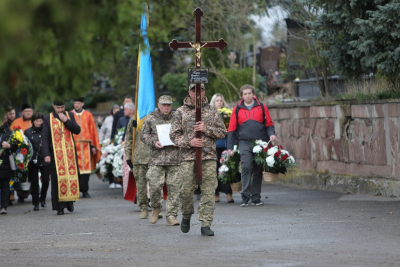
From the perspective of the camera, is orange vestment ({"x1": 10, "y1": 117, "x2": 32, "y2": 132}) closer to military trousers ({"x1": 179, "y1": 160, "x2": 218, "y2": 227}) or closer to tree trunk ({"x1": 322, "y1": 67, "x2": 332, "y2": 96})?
tree trunk ({"x1": 322, "y1": 67, "x2": 332, "y2": 96})

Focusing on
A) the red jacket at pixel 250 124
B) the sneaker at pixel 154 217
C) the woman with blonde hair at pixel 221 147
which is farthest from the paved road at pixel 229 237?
the red jacket at pixel 250 124

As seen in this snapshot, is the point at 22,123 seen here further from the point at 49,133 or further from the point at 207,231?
the point at 207,231

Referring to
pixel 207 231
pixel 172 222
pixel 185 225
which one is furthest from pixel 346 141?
pixel 207 231

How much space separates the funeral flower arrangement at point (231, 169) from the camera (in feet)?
43.1

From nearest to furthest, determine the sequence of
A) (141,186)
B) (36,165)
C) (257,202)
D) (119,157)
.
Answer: (141,186), (257,202), (36,165), (119,157)

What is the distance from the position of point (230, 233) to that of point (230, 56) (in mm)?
17912

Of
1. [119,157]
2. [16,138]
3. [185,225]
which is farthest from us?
[119,157]

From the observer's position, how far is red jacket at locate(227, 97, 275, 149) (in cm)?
1245

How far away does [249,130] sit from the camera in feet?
41.2

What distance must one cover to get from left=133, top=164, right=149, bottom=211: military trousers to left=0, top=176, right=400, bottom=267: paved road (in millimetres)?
278

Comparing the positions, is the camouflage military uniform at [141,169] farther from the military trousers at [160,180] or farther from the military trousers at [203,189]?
the military trousers at [203,189]

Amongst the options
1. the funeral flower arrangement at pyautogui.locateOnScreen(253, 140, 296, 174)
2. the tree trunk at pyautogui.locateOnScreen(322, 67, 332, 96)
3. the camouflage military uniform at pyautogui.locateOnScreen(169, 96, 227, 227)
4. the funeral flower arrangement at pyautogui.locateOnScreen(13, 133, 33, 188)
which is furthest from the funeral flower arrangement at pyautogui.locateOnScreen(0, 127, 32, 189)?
the tree trunk at pyautogui.locateOnScreen(322, 67, 332, 96)

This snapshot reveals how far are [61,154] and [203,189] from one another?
4.63m

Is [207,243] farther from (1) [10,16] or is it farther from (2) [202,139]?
(1) [10,16]
